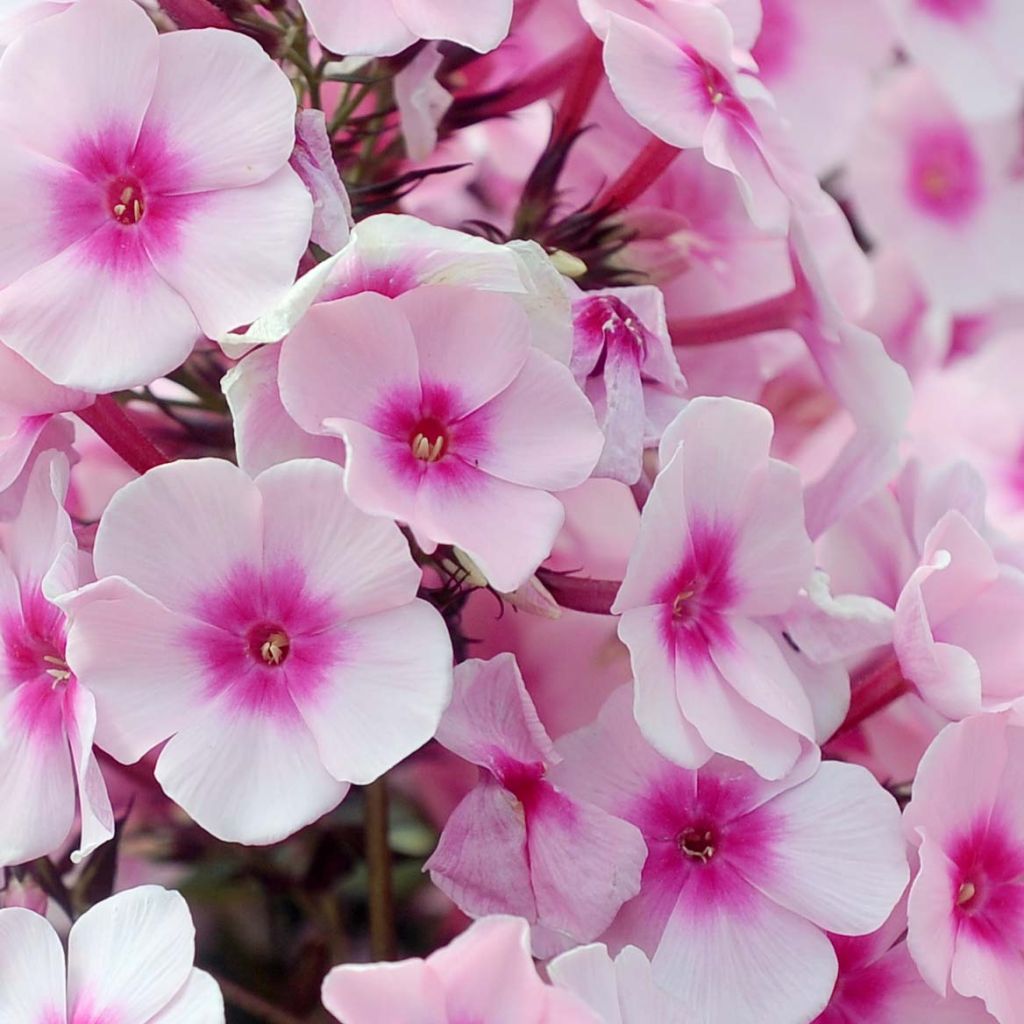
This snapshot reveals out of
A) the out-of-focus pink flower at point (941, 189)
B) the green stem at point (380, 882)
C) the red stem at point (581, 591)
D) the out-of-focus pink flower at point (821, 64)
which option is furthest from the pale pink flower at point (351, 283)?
the out-of-focus pink flower at point (941, 189)

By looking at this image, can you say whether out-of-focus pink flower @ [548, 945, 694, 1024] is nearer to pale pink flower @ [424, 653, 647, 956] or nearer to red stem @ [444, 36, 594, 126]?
pale pink flower @ [424, 653, 647, 956]

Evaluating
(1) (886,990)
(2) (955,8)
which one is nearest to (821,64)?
(2) (955,8)

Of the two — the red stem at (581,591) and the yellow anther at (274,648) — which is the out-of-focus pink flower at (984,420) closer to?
the red stem at (581,591)

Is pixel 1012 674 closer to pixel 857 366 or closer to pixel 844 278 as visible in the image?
pixel 857 366

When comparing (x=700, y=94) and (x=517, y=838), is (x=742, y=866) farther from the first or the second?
(x=700, y=94)

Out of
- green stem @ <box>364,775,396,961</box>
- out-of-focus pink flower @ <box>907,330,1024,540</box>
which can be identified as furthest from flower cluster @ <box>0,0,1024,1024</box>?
out-of-focus pink flower @ <box>907,330,1024,540</box>
